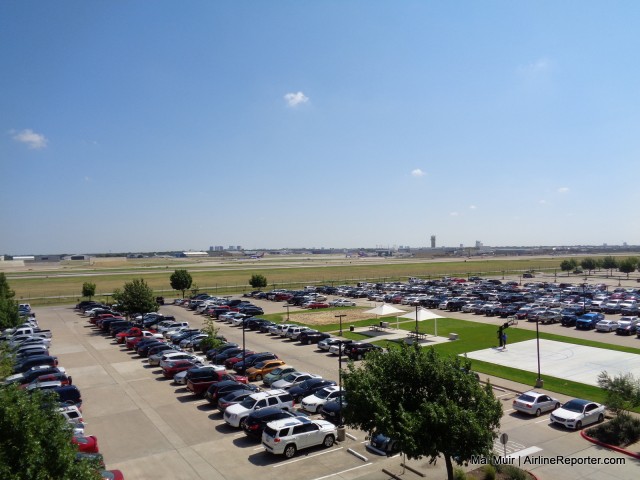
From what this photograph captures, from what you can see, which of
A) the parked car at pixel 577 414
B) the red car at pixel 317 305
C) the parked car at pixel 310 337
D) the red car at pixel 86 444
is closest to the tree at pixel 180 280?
the red car at pixel 317 305

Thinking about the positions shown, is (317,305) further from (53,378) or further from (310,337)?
(53,378)

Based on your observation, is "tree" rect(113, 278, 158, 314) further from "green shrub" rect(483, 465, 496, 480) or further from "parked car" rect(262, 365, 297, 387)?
"green shrub" rect(483, 465, 496, 480)

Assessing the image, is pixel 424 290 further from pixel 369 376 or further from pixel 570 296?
pixel 369 376

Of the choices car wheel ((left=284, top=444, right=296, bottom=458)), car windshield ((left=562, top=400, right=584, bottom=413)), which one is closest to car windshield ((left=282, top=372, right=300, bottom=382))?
car wheel ((left=284, top=444, right=296, bottom=458))

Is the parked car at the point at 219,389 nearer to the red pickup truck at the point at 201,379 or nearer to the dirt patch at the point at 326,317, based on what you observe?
the red pickup truck at the point at 201,379

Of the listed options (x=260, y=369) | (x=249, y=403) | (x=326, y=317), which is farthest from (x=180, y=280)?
(x=249, y=403)

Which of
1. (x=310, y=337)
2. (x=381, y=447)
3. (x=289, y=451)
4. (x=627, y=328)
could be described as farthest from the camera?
(x=627, y=328)
